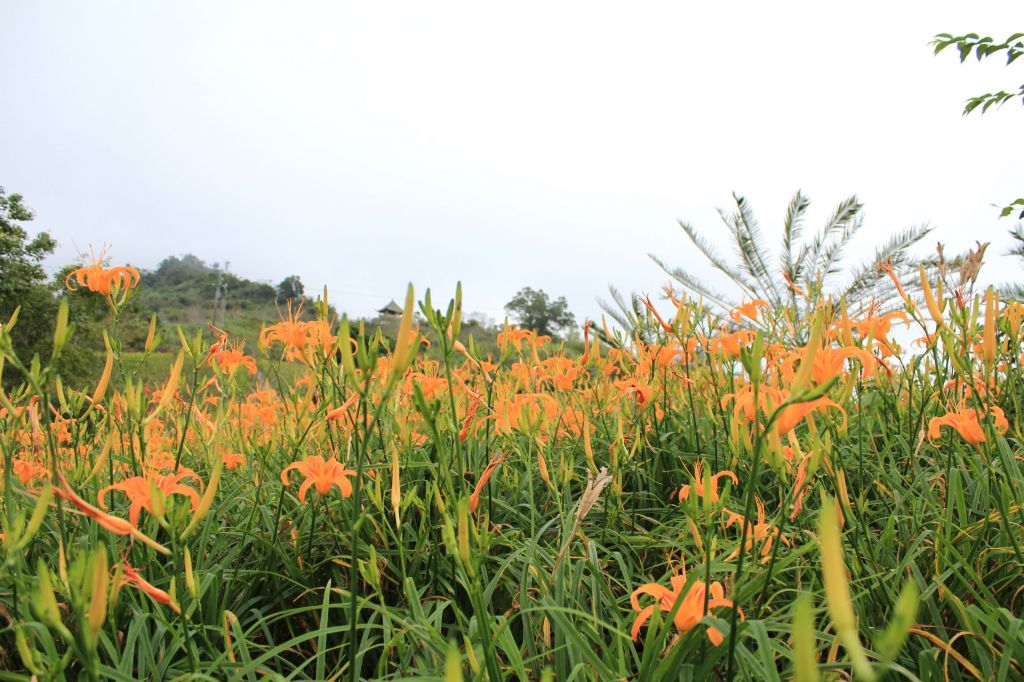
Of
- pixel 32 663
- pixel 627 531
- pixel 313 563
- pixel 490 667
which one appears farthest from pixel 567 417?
pixel 32 663

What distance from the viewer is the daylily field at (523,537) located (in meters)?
0.78

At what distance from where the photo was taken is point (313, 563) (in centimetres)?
146

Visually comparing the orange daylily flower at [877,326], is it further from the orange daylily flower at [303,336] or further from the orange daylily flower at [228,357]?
the orange daylily flower at [228,357]

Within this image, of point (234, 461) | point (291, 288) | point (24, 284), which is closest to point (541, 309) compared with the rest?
point (291, 288)

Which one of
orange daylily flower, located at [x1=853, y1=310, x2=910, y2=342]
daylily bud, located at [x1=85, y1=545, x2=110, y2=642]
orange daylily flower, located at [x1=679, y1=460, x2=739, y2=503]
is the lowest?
daylily bud, located at [x1=85, y1=545, x2=110, y2=642]

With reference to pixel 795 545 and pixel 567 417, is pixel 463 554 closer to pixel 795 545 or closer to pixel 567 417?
pixel 795 545

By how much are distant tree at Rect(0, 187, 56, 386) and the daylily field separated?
1322 cm

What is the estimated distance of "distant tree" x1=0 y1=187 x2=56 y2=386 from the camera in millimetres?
12375

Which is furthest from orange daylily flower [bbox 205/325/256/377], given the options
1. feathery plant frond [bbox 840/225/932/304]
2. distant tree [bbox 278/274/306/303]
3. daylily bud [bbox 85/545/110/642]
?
distant tree [bbox 278/274/306/303]

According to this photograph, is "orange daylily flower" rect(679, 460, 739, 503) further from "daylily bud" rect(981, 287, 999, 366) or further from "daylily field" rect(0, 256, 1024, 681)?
"daylily bud" rect(981, 287, 999, 366)

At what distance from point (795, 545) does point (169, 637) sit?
54.1 inches

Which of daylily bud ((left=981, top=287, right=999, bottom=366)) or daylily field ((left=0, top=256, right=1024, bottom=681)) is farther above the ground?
daylily bud ((left=981, top=287, right=999, bottom=366))

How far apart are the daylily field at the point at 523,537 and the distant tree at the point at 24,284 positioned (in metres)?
13.2

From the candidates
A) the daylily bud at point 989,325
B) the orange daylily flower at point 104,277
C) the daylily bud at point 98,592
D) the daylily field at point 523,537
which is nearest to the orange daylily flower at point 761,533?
the daylily field at point 523,537
